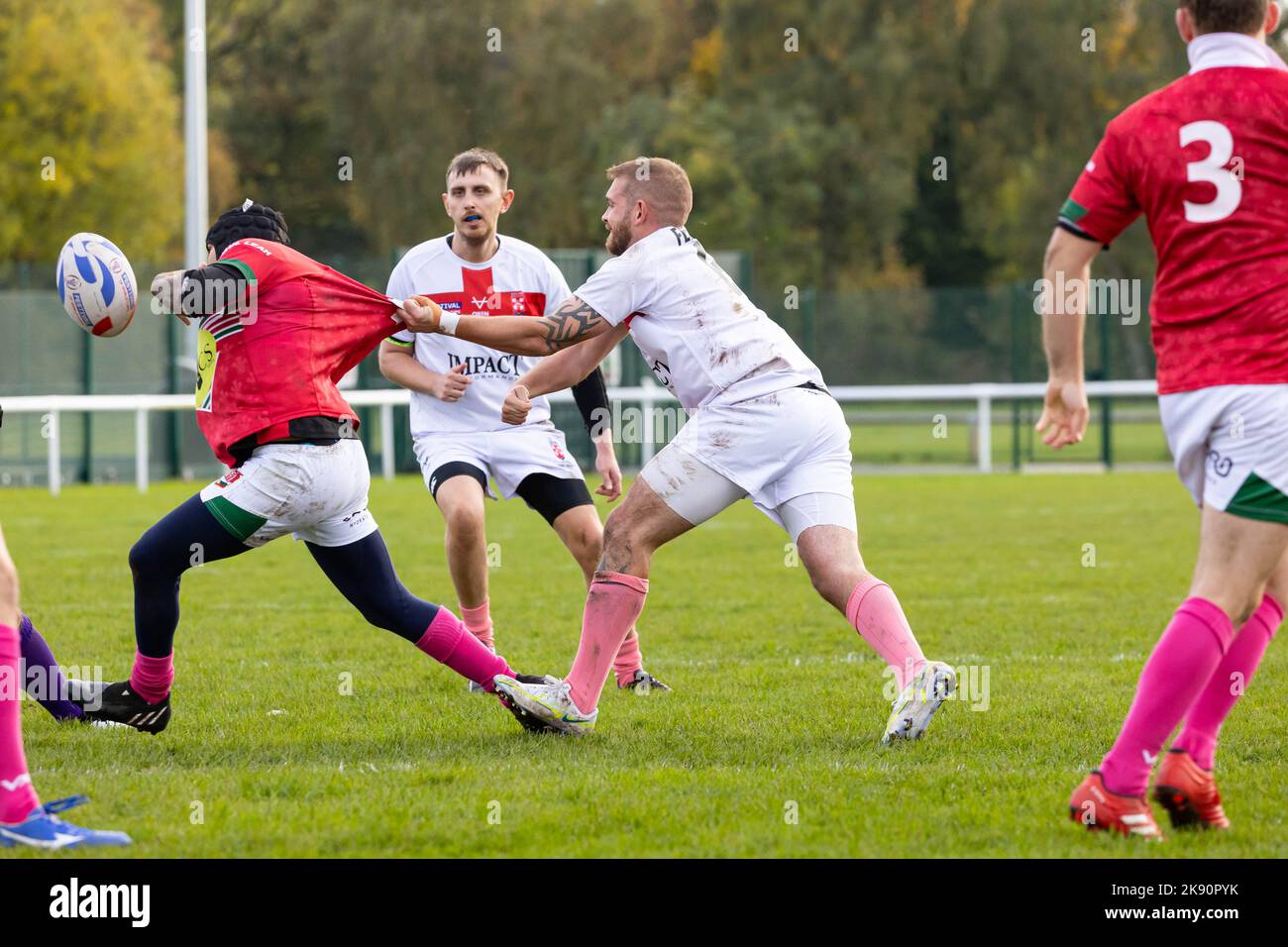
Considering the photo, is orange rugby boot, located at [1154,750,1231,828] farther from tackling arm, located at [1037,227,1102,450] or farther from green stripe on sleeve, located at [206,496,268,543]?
green stripe on sleeve, located at [206,496,268,543]

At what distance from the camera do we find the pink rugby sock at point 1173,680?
4141 mm

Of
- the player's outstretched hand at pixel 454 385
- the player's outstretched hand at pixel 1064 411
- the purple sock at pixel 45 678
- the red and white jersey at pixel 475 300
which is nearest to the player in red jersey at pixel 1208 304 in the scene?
the player's outstretched hand at pixel 1064 411

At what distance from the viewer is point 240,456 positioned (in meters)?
5.47

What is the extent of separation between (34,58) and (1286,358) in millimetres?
33716

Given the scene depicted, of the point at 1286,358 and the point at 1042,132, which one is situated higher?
the point at 1042,132

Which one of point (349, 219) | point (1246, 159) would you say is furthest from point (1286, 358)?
point (349, 219)

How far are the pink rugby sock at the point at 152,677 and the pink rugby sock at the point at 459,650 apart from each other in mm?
882

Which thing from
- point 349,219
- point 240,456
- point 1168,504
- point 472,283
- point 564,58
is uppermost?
point 564,58

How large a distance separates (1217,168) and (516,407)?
2535mm

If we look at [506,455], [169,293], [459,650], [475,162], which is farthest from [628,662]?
[169,293]

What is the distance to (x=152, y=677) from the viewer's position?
5801mm
